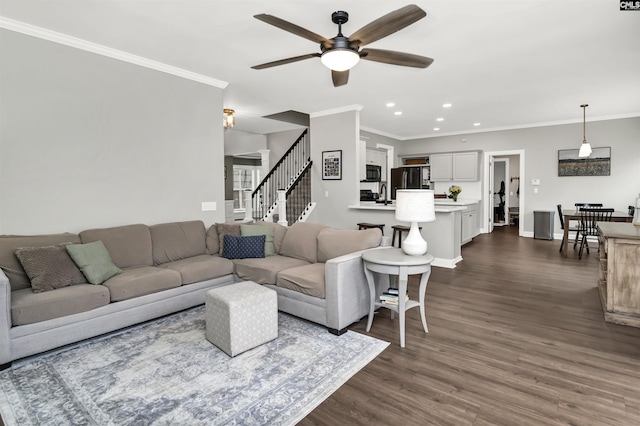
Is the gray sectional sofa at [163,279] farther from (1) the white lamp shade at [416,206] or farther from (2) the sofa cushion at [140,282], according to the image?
(1) the white lamp shade at [416,206]

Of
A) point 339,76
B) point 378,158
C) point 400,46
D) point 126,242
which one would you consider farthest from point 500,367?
point 378,158

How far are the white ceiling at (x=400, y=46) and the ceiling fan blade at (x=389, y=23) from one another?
1.42 ft

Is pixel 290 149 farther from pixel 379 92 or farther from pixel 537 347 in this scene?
pixel 537 347

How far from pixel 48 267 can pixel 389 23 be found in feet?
11.0

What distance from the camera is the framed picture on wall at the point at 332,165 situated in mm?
6500

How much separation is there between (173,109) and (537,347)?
15.3 ft

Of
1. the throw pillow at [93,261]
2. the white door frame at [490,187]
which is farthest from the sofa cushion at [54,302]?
the white door frame at [490,187]

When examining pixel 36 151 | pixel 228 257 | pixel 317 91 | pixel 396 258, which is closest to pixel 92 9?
pixel 36 151

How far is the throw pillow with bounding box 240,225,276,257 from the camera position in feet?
13.8

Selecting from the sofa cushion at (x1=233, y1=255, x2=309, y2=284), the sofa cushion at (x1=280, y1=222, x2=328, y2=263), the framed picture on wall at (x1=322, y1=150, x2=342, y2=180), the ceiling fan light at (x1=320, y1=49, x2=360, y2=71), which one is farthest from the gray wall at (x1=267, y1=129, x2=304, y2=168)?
the ceiling fan light at (x1=320, y1=49, x2=360, y2=71)

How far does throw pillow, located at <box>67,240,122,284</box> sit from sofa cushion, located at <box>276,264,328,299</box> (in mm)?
1597

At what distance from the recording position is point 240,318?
259 centimetres

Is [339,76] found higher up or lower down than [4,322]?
higher up

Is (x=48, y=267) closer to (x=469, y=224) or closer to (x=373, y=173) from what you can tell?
(x=373, y=173)
